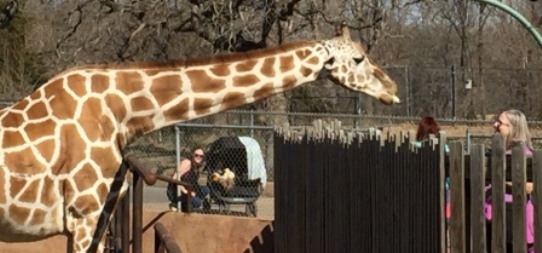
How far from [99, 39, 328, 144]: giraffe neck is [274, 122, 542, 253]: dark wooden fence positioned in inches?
33.9

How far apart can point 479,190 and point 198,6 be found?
67.0 feet

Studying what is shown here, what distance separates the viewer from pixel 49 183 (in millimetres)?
6133

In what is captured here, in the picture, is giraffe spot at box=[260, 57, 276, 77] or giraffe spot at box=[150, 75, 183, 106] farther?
giraffe spot at box=[260, 57, 276, 77]

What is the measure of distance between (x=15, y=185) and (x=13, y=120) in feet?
1.45

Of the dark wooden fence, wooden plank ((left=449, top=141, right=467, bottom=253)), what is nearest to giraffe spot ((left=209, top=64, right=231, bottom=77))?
the dark wooden fence

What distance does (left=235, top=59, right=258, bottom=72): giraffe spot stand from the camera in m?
6.56

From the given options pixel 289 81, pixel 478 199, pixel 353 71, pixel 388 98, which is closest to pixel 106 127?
pixel 289 81

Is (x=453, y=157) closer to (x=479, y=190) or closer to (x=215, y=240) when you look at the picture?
(x=479, y=190)

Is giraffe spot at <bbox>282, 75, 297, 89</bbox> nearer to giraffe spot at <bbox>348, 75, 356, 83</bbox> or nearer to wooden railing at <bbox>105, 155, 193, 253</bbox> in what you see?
giraffe spot at <bbox>348, 75, 356, 83</bbox>

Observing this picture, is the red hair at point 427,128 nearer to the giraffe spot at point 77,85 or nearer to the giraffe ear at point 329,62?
the giraffe ear at point 329,62

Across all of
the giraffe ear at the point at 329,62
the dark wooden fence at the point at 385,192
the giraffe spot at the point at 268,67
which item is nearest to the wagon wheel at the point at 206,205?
the dark wooden fence at the point at 385,192

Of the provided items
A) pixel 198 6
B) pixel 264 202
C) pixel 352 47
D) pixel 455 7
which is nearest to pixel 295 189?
pixel 352 47

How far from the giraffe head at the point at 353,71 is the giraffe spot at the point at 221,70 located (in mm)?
616

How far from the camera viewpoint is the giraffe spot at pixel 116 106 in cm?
629
